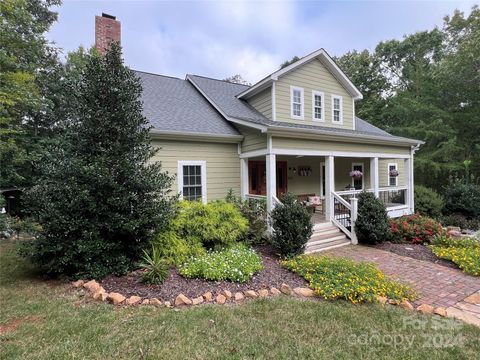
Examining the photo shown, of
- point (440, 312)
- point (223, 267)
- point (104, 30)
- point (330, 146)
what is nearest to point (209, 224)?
point (223, 267)

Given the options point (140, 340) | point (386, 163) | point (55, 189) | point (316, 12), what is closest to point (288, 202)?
point (140, 340)

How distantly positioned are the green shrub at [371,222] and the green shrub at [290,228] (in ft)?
8.67

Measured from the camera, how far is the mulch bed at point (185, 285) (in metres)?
4.40

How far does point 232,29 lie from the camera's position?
11.8 m

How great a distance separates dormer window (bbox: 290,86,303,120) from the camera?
10406 millimetres

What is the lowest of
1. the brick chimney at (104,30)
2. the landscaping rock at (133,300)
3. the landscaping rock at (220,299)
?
the landscaping rock at (220,299)

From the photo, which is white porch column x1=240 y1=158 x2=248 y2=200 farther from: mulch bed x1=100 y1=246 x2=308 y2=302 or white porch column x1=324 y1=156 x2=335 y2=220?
mulch bed x1=100 y1=246 x2=308 y2=302

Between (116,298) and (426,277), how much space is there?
241 inches

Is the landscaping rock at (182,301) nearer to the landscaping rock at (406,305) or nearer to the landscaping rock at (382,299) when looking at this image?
the landscaping rock at (382,299)

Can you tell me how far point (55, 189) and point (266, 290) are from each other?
427cm

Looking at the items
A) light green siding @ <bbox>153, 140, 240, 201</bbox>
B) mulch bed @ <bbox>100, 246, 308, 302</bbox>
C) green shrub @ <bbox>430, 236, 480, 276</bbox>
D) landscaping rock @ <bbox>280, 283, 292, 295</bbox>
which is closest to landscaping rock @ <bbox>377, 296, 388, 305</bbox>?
mulch bed @ <bbox>100, 246, 308, 302</bbox>

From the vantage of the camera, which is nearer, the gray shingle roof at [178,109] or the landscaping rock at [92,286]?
the landscaping rock at [92,286]

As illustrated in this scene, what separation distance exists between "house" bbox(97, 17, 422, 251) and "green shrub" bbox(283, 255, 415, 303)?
2.12 meters

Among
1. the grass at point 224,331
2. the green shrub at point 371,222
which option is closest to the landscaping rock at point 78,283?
the grass at point 224,331
